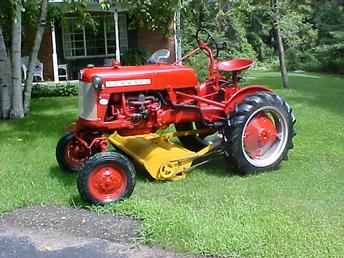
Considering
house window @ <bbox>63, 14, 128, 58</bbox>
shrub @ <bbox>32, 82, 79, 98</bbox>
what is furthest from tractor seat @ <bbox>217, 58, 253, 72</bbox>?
house window @ <bbox>63, 14, 128, 58</bbox>

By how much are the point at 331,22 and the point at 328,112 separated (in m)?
21.6

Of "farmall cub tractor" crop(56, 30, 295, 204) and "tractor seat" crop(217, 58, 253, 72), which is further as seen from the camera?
"tractor seat" crop(217, 58, 253, 72)

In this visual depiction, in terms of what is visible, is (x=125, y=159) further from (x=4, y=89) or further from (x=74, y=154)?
(x=4, y=89)

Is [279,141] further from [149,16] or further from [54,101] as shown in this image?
[54,101]

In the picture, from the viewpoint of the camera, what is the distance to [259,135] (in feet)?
22.0

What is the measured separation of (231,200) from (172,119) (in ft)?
4.49

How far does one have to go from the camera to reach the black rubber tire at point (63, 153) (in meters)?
6.78

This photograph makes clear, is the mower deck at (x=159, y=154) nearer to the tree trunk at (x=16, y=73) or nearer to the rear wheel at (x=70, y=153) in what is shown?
the rear wheel at (x=70, y=153)

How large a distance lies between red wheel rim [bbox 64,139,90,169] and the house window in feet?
50.4

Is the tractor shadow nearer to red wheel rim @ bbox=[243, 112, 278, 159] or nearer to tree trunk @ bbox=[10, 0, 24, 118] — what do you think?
red wheel rim @ bbox=[243, 112, 278, 159]

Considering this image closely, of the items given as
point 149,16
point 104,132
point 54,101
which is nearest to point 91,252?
point 104,132

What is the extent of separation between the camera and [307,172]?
6.61 m

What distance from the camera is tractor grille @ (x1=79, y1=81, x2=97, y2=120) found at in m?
6.09

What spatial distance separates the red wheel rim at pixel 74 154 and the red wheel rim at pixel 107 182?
1224 mm
